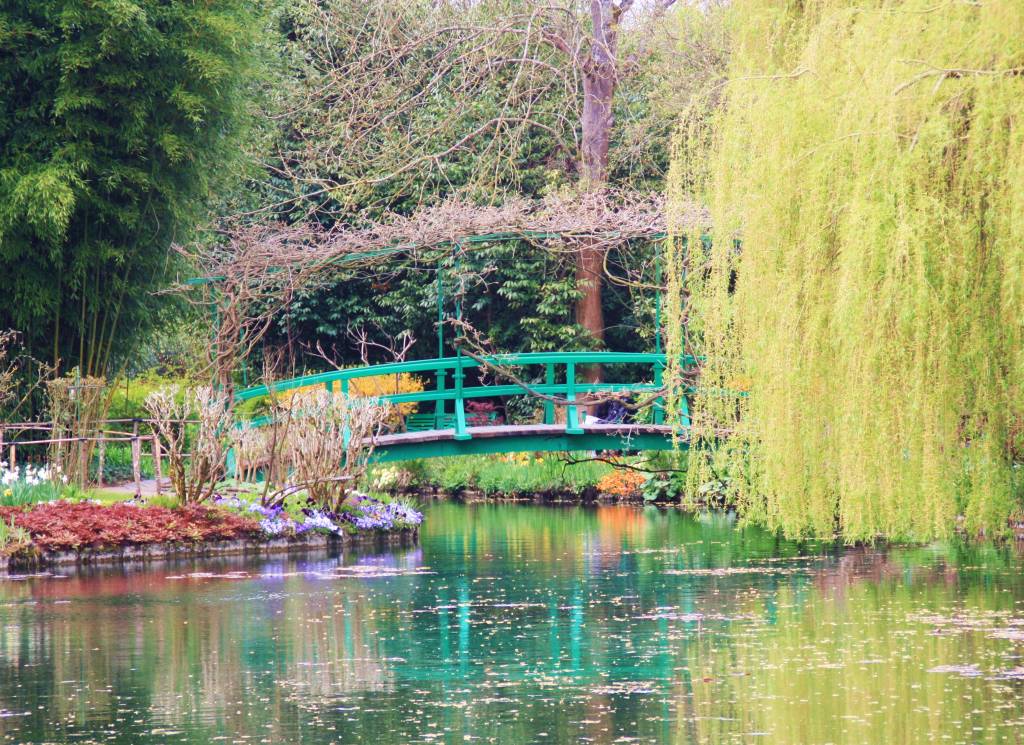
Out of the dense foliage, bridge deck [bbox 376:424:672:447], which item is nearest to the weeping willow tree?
bridge deck [bbox 376:424:672:447]

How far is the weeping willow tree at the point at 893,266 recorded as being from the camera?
7.57 metres

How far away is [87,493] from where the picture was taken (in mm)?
15086

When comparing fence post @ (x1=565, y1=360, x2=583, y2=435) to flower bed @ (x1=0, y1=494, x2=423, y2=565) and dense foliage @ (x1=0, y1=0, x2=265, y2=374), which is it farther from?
dense foliage @ (x1=0, y1=0, x2=265, y2=374)

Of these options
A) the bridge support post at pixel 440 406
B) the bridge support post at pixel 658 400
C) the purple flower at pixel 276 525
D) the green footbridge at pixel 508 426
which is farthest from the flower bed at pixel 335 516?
the bridge support post at pixel 658 400

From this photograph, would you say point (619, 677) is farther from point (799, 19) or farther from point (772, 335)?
point (799, 19)

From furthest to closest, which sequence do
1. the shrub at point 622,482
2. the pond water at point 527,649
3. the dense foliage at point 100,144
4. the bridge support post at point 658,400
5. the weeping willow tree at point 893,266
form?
1. the shrub at point 622,482
2. the bridge support post at point 658,400
3. the dense foliage at point 100,144
4. the weeping willow tree at point 893,266
5. the pond water at point 527,649

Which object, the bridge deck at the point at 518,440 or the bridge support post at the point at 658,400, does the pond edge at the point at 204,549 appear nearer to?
the bridge deck at the point at 518,440

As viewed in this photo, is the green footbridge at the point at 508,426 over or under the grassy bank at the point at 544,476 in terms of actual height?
over

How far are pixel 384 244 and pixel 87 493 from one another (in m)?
4.55

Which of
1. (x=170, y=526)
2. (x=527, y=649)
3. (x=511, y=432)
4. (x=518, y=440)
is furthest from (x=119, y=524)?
(x=527, y=649)

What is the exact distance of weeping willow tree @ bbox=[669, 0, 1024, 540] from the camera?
24.8ft

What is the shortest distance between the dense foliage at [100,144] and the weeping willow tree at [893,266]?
30.5 ft

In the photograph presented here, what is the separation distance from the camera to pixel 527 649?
30.5ft

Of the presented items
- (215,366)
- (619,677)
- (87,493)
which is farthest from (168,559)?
(619,677)
